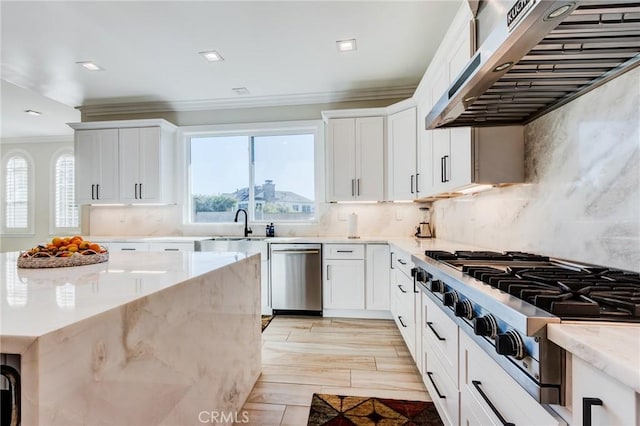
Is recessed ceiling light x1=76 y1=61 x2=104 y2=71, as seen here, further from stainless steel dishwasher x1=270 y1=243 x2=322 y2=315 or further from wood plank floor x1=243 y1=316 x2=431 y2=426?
wood plank floor x1=243 y1=316 x2=431 y2=426

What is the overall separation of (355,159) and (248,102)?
1.74m

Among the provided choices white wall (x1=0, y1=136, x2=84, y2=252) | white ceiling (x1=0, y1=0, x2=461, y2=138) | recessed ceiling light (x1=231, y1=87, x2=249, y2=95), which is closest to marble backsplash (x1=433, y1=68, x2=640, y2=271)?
white ceiling (x1=0, y1=0, x2=461, y2=138)

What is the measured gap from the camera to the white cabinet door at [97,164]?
4273 millimetres

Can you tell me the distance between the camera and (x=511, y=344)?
2.74 ft

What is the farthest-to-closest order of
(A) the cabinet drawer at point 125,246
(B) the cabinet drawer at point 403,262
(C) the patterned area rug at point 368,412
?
(A) the cabinet drawer at point 125,246 → (B) the cabinet drawer at point 403,262 → (C) the patterned area rug at point 368,412

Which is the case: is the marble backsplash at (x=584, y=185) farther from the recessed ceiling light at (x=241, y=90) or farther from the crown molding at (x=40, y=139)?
the crown molding at (x=40, y=139)

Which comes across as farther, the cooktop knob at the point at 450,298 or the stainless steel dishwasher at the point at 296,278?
the stainless steel dishwasher at the point at 296,278

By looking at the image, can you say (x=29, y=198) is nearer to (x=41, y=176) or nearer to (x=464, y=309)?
(x=41, y=176)

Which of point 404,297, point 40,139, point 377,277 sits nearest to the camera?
point 404,297

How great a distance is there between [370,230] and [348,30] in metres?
2.33

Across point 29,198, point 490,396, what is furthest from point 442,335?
point 29,198

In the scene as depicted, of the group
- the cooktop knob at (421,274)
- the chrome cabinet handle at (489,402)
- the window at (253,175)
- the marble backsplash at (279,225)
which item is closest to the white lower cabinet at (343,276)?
the marble backsplash at (279,225)

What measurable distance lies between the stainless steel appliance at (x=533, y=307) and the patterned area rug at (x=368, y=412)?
2.66 feet

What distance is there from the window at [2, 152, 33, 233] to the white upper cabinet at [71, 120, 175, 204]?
4.10 metres
